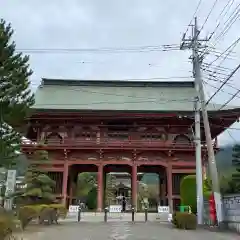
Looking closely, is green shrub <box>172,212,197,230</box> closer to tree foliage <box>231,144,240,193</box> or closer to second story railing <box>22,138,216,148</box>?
tree foliage <box>231,144,240,193</box>

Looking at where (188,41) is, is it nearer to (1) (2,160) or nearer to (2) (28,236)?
(1) (2,160)

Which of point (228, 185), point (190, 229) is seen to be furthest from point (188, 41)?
point (190, 229)

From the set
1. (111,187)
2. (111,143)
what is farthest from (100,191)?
(111,187)

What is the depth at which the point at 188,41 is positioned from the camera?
81.3 feet

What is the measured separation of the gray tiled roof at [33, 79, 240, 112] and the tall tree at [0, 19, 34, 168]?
16432 mm

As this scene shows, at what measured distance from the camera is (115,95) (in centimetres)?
4188

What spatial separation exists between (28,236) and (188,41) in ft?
51.2

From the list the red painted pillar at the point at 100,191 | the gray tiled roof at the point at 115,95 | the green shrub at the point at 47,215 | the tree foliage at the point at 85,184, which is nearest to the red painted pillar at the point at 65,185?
the red painted pillar at the point at 100,191

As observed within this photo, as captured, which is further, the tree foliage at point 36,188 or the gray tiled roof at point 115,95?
the gray tiled roof at point 115,95

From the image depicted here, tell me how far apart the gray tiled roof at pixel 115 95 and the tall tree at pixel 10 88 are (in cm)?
1643

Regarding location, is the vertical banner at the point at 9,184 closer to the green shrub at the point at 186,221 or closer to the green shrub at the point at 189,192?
the green shrub at the point at 186,221

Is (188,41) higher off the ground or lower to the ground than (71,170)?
higher

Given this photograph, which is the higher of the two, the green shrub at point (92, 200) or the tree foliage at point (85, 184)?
the tree foliage at point (85, 184)

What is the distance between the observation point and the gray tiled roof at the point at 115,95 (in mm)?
37969
